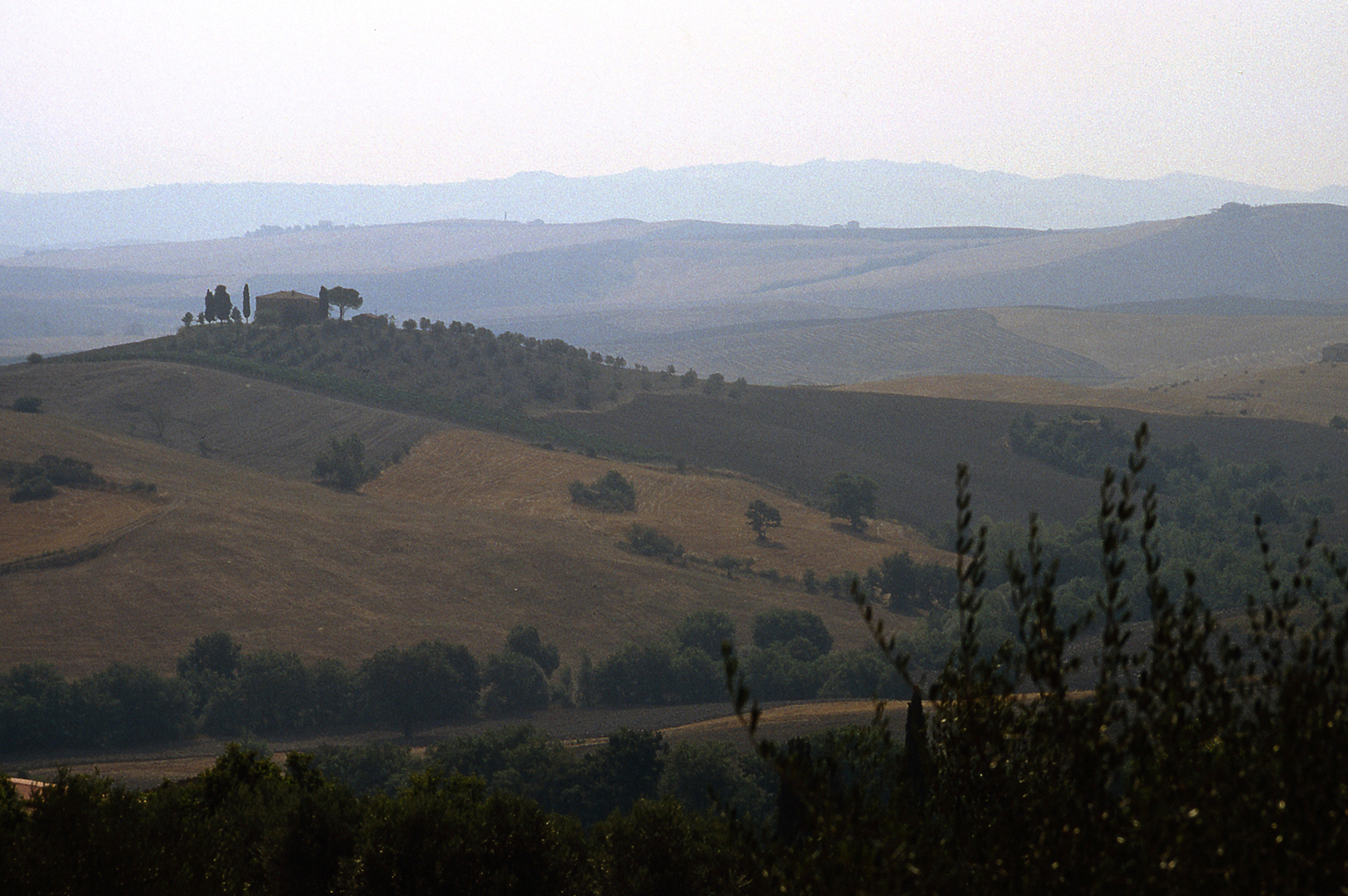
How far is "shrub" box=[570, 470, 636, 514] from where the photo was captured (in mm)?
72000

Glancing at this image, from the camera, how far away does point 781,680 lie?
4841 centimetres

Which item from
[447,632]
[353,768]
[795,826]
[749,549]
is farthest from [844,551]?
[795,826]

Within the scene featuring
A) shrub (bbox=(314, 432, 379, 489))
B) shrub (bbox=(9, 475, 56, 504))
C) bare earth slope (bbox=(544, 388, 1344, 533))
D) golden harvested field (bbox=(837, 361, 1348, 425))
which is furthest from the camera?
golden harvested field (bbox=(837, 361, 1348, 425))

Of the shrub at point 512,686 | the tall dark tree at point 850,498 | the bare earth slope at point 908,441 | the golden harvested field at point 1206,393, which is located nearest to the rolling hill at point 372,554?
the tall dark tree at point 850,498

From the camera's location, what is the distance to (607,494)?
73.1 metres

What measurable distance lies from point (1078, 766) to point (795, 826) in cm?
1005

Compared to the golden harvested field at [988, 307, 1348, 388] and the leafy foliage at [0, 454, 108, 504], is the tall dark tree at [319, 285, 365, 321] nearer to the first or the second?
the leafy foliage at [0, 454, 108, 504]

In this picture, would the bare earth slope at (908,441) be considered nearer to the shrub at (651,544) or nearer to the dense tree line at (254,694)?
the shrub at (651,544)

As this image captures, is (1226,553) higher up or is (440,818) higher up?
(440,818)

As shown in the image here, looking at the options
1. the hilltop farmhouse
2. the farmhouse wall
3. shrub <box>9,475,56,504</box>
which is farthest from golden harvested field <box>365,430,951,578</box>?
the farmhouse wall

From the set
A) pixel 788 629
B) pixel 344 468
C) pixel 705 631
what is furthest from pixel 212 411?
pixel 788 629

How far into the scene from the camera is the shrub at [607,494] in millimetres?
72000

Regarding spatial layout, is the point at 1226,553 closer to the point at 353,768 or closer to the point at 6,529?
the point at 353,768

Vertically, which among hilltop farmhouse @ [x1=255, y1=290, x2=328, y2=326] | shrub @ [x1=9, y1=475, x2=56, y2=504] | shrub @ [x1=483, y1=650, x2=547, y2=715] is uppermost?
hilltop farmhouse @ [x1=255, y1=290, x2=328, y2=326]
